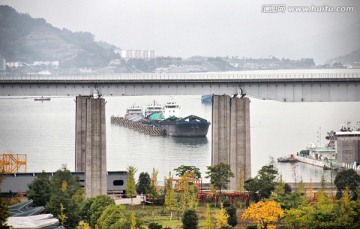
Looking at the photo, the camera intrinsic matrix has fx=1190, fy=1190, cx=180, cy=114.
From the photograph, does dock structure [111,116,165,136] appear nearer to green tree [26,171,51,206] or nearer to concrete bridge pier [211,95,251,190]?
concrete bridge pier [211,95,251,190]

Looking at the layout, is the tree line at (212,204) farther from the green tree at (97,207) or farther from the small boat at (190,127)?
the small boat at (190,127)

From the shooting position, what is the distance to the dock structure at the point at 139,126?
112000 millimetres

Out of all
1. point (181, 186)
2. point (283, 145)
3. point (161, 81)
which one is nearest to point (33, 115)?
point (283, 145)

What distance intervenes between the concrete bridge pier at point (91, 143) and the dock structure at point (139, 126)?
54596mm

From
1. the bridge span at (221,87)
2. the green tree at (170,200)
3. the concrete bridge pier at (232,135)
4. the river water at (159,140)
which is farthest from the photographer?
the river water at (159,140)

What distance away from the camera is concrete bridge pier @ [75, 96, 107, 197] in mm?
53938

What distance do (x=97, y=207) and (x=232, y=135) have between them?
15526mm

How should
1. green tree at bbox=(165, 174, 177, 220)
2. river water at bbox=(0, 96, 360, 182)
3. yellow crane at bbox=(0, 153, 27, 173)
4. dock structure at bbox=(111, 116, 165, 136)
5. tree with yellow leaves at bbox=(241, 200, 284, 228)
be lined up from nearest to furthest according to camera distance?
tree with yellow leaves at bbox=(241, 200, 284, 228) < green tree at bbox=(165, 174, 177, 220) < yellow crane at bbox=(0, 153, 27, 173) < river water at bbox=(0, 96, 360, 182) < dock structure at bbox=(111, 116, 165, 136)

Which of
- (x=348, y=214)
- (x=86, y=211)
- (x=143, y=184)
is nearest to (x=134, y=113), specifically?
(x=143, y=184)

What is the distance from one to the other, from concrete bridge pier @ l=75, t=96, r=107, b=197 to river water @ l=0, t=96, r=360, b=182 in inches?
341

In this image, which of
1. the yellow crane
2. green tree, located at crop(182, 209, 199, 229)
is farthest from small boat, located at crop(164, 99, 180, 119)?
green tree, located at crop(182, 209, 199, 229)

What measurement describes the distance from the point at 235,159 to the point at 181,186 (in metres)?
6.64

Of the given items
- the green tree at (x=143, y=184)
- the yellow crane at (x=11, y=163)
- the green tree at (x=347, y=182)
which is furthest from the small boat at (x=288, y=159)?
the green tree at (x=143, y=184)

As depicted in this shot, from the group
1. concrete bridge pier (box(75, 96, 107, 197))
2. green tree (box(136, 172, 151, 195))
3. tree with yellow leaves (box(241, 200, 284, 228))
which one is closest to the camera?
tree with yellow leaves (box(241, 200, 284, 228))
